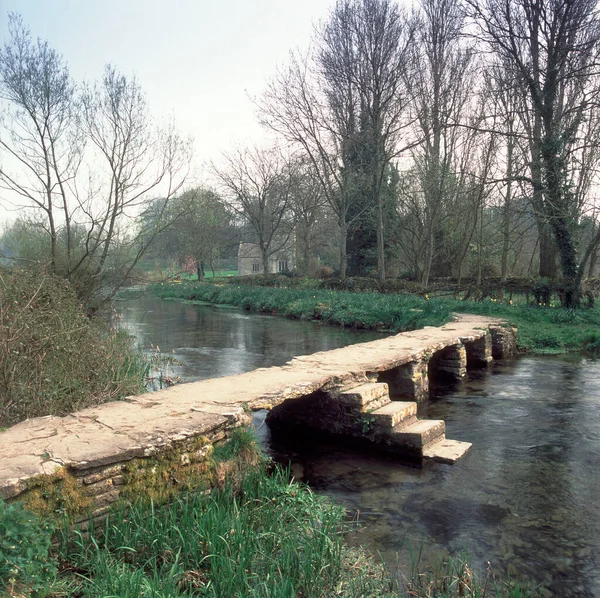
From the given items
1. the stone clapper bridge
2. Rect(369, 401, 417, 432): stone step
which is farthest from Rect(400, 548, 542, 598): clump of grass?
Rect(369, 401, 417, 432): stone step

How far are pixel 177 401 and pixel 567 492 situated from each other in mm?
4127

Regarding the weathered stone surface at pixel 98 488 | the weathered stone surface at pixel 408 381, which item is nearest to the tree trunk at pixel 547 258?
the weathered stone surface at pixel 408 381

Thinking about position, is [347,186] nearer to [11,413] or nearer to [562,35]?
[562,35]

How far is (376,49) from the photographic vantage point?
22.7 meters

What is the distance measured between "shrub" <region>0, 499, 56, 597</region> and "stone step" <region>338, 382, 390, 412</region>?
4.34 m

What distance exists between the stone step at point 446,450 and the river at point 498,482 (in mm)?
109

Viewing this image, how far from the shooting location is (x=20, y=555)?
291 centimetres

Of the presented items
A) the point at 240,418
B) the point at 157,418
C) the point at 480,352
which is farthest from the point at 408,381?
the point at 157,418

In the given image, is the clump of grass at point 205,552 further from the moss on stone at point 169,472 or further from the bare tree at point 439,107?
the bare tree at point 439,107

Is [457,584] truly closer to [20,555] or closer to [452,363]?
[20,555]

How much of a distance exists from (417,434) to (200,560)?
3.34 m

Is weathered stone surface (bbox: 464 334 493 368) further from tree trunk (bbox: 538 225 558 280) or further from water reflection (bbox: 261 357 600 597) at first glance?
tree trunk (bbox: 538 225 558 280)

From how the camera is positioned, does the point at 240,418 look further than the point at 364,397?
No

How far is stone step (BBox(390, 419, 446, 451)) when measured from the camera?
632 cm
